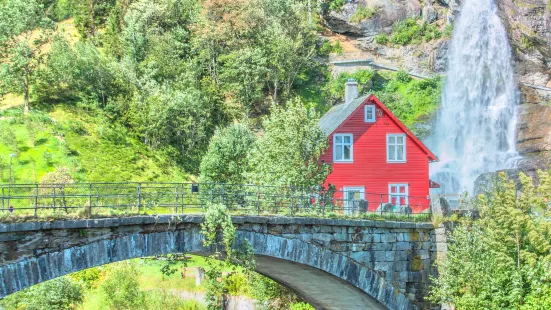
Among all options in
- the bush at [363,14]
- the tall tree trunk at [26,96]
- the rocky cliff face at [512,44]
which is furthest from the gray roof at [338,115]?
the bush at [363,14]

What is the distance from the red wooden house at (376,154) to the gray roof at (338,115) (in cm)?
15

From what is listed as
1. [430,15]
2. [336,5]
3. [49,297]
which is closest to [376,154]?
[49,297]

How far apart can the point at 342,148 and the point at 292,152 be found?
6960 mm

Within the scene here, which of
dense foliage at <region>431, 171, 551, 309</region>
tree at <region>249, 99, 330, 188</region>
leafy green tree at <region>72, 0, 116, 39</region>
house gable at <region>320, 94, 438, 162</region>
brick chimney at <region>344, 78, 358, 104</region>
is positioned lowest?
dense foliage at <region>431, 171, 551, 309</region>

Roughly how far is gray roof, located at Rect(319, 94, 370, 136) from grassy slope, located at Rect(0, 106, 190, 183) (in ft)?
38.2

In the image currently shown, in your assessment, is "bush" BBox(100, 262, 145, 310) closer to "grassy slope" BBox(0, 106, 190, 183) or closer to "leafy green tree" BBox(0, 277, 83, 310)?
"leafy green tree" BBox(0, 277, 83, 310)

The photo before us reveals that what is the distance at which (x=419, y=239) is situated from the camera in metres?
30.8

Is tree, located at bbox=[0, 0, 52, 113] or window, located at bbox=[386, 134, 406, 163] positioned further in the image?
tree, located at bbox=[0, 0, 52, 113]

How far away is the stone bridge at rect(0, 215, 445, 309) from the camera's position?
20.0m

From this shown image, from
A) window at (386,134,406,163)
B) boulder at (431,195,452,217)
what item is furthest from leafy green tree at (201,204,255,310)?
window at (386,134,406,163)

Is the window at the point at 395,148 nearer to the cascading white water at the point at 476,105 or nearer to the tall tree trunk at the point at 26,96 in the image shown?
the cascading white water at the point at 476,105

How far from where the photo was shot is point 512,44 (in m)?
67.9

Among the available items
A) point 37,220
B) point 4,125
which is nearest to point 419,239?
point 37,220

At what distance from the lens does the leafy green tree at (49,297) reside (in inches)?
1462
